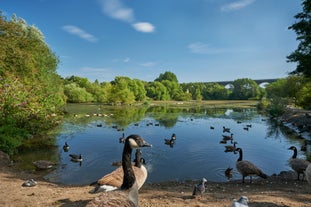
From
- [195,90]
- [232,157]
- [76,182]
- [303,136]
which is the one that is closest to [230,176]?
[232,157]

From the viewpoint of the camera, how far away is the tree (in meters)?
20.8

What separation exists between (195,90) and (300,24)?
453 ft

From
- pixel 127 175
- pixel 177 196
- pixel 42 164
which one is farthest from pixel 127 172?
pixel 42 164

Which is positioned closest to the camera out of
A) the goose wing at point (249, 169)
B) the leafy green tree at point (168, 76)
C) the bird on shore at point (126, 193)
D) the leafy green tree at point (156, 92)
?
the bird on shore at point (126, 193)

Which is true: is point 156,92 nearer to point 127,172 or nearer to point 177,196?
point 177,196

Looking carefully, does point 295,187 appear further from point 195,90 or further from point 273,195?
point 195,90

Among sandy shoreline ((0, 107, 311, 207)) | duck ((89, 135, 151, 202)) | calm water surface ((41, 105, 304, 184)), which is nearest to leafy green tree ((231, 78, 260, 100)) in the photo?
calm water surface ((41, 105, 304, 184))

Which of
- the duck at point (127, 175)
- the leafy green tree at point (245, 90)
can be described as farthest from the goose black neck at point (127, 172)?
the leafy green tree at point (245, 90)

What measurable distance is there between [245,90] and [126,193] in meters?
156

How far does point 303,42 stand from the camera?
73.3 feet

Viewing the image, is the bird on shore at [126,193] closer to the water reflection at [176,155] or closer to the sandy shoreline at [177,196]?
the sandy shoreline at [177,196]

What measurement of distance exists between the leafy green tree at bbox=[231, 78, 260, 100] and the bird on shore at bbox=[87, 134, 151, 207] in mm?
152273

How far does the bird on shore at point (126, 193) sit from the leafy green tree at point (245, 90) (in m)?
152

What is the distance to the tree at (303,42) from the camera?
20781 millimetres
